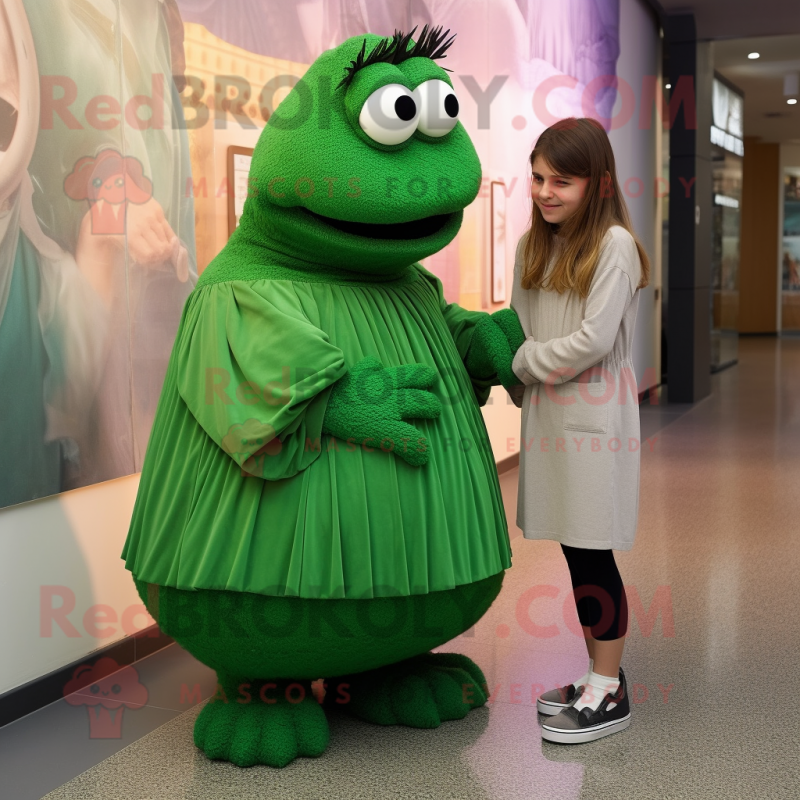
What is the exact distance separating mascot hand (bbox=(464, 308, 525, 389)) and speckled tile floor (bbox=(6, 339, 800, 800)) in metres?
0.86

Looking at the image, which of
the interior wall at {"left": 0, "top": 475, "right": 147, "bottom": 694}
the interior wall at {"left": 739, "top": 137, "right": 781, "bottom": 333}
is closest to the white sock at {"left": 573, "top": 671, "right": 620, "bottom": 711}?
the interior wall at {"left": 0, "top": 475, "right": 147, "bottom": 694}

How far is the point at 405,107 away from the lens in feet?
6.64

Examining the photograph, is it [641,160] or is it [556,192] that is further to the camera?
[641,160]

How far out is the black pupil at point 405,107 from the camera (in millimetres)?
2020

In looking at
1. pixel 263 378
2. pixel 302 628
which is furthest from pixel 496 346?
pixel 302 628

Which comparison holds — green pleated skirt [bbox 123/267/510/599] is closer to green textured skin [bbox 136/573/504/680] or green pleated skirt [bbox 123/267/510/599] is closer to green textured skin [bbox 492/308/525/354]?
green textured skin [bbox 136/573/504/680]

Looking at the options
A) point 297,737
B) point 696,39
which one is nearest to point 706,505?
point 297,737

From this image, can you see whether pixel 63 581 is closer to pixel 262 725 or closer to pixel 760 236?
pixel 262 725

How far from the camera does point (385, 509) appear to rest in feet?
6.80

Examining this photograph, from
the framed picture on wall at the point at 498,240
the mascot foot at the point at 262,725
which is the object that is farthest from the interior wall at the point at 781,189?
the mascot foot at the point at 262,725

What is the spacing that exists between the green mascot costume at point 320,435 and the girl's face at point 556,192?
214mm

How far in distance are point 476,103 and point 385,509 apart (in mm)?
3724

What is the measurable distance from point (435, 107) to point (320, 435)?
0.73 metres

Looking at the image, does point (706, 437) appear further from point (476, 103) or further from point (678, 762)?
point (678, 762)
